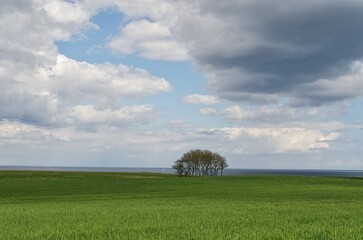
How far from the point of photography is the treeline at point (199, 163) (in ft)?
507

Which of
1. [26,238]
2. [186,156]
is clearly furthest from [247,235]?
[186,156]

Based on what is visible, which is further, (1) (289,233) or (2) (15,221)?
(2) (15,221)

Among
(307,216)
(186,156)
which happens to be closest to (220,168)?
(186,156)

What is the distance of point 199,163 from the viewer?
155 m

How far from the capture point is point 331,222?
17969 mm

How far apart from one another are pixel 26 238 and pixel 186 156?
141546 millimetres

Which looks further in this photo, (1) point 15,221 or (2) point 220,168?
(2) point 220,168

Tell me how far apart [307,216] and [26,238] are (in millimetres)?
12940

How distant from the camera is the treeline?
154625mm

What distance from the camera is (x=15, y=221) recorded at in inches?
840

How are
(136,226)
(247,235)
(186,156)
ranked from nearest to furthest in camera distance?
(247,235) → (136,226) → (186,156)

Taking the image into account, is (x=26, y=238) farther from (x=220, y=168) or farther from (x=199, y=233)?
(x=220, y=168)

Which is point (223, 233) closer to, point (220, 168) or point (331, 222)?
point (331, 222)

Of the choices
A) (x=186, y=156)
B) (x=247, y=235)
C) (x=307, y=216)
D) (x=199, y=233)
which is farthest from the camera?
(x=186, y=156)
